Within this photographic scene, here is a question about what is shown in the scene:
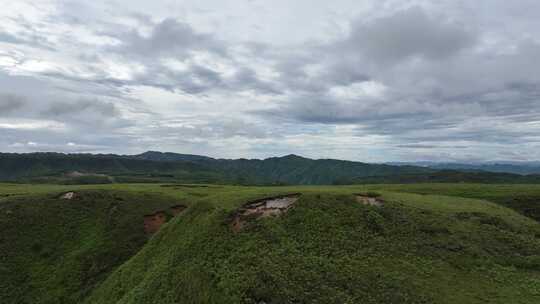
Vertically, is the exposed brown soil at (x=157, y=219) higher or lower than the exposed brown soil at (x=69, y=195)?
lower

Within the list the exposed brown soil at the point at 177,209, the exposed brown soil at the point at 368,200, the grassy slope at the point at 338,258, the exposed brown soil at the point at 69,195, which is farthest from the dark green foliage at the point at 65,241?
the exposed brown soil at the point at 368,200

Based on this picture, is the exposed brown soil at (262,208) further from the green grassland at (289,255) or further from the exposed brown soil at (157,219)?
the exposed brown soil at (157,219)

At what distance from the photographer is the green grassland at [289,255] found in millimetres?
20000

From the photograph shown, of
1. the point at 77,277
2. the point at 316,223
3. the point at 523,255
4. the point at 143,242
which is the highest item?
the point at 316,223

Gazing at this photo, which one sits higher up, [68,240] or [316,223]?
[316,223]

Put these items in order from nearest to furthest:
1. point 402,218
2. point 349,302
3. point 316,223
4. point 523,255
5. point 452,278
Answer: point 349,302 → point 452,278 → point 523,255 → point 316,223 → point 402,218

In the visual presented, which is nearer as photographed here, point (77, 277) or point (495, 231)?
point (495, 231)

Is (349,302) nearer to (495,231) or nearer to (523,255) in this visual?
(523,255)

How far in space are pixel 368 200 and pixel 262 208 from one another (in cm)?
1123

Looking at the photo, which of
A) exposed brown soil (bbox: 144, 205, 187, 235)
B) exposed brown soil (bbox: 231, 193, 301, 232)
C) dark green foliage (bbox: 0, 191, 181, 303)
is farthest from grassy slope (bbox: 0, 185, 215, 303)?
exposed brown soil (bbox: 231, 193, 301, 232)

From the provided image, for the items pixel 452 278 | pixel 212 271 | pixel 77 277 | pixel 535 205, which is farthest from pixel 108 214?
pixel 535 205

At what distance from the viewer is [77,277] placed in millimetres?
32375

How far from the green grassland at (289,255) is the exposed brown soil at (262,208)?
812mm

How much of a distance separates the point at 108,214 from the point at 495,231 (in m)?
43.9
